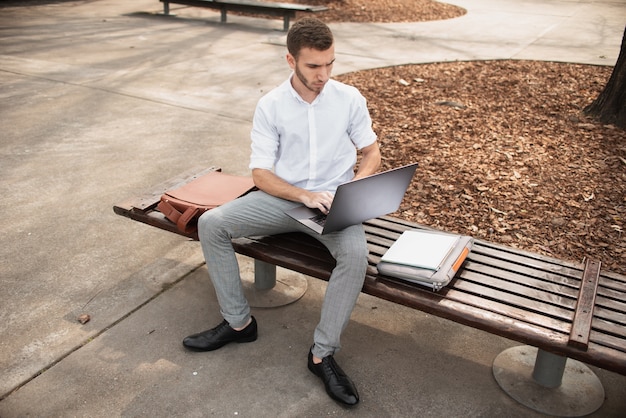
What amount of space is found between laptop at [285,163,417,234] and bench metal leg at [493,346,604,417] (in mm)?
1028

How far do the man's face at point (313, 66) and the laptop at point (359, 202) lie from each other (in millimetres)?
650

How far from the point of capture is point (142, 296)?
382 cm

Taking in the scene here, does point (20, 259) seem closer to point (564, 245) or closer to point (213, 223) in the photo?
point (213, 223)

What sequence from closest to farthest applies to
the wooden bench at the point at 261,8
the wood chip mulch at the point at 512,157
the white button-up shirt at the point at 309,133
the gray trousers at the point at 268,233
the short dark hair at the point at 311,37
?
1. the gray trousers at the point at 268,233
2. the short dark hair at the point at 311,37
3. the white button-up shirt at the point at 309,133
4. the wood chip mulch at the point at 512,157
5. the wooden bench at the point at 261,8

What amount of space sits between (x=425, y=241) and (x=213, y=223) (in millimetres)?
1090

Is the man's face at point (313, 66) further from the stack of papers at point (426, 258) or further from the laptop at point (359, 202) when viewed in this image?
the stack of papers at point (426, 258)

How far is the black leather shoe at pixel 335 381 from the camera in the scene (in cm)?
300

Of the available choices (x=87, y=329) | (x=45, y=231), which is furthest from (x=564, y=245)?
(x=45, y=231)

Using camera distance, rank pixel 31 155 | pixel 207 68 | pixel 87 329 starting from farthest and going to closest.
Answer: pixel 207 68, pixel 31 155, pixel 87 329

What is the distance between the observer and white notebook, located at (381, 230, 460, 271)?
9.90 feet

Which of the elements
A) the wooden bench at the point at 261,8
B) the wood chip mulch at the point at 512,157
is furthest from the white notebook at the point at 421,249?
the wooden bench at the point at 261,8

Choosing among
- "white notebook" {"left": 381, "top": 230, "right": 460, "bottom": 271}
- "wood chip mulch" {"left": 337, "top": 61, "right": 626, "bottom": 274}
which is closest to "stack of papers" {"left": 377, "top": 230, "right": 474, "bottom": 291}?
"white notebook" {"left": 381, "top": 230, "right": 460, "bottom": 271}

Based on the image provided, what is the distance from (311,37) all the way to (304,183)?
2.62ft

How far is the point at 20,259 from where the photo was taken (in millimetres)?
4164
